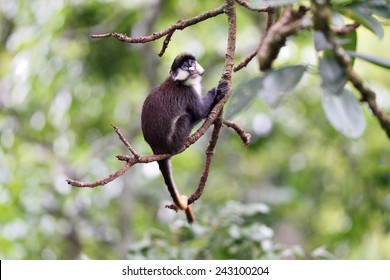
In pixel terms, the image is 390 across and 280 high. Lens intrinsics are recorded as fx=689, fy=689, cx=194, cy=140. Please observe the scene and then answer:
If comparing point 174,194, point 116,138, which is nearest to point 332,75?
point 174,194

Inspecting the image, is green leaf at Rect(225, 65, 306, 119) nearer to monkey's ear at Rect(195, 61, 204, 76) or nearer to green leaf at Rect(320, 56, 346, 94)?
green leaf at Rect(320, 56, 346, 94)

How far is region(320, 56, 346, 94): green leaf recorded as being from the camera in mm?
1030

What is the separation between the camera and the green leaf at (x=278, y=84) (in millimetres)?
1083

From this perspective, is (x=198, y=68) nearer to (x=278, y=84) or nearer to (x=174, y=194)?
(x=174, y=194)

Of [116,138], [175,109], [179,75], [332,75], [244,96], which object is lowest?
[116,138]

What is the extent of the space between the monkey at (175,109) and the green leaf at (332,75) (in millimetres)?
722

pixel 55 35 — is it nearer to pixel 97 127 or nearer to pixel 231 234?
pixel 97 127

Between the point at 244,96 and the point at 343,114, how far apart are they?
19 cm

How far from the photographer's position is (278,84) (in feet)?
3.62

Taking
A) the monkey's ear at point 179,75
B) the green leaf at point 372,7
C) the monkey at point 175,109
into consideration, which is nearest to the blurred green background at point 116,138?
the monkey at point 175,109

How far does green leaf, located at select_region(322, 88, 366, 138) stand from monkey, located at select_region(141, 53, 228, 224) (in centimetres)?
68

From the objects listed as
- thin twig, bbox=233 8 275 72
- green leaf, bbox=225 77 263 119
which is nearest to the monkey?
thin twig, bbox=233 8 275 72

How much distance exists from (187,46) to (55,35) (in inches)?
45.8

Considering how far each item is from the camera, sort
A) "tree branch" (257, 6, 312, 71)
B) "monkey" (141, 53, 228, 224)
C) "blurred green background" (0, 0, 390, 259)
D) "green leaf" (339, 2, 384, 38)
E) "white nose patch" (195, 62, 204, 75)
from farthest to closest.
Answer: "blurred green background" (0, 0, 390, 259) < "monkey" (141, 53, 228, 224) < "white nose patch" (195, 62, 204, 75) < "green leaf" (339, 2, 384, 38) < "tree branch" (257, 6, 312, 71)
